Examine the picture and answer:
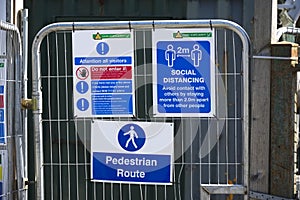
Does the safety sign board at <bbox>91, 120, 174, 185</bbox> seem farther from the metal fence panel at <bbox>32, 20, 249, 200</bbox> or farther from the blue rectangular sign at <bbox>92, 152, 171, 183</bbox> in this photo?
the metal fence panel at <bbox>32, 20, 249, 200</bbox>

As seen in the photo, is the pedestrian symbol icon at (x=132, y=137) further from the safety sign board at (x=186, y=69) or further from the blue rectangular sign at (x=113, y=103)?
the safety sign board at (x=186, y=69)

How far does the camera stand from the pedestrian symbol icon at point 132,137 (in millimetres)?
3865

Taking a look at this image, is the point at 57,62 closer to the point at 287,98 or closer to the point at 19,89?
the point at 19,89

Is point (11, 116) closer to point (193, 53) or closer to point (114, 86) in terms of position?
point (114, 86)

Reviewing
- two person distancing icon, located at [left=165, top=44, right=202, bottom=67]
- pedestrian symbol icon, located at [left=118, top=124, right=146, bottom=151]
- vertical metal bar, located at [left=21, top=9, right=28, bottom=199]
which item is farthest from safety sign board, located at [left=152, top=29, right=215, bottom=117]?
vertical metal bar, located at [left=21, top=9, right=28, bottom=199]

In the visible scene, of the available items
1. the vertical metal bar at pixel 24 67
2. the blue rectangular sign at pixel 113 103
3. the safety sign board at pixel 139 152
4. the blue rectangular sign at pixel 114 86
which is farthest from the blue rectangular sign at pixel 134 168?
the vertical metal bar at pixel 24 67

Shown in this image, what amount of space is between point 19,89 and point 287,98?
6.81ft

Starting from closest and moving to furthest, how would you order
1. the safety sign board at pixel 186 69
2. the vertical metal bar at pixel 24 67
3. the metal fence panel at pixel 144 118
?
1. the safety sign board at pixel 186 69
2. the vertical metal bar at pixel 24 67
3. the metal fence panel at pixel 144 118

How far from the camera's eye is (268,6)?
11.4ft

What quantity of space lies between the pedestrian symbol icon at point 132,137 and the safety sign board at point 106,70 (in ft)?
0.33

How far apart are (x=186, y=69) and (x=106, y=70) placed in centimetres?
57

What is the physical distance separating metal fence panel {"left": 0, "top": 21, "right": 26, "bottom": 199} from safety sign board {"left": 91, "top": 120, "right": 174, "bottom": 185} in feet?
2.70

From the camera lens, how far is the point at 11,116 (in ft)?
14.3

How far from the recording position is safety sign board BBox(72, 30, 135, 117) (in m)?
3.86
